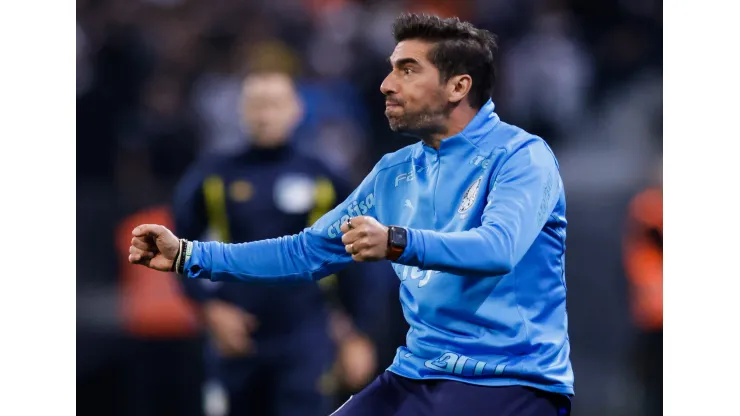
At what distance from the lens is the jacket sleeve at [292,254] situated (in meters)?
3.31

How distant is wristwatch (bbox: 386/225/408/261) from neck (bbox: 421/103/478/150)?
742 mm

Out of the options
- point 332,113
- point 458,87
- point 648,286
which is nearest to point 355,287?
point 332,113

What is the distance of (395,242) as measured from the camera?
8.46 feet

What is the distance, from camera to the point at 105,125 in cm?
643

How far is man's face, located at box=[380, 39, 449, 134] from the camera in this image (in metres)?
3.26

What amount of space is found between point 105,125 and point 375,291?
2108 mm

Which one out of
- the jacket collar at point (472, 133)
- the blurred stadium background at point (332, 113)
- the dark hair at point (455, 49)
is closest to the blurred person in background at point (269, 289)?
the blurred stadium background at point (332, 113)

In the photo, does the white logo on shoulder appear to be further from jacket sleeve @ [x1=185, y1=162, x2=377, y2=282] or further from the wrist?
the wrist

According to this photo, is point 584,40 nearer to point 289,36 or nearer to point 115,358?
point 289,36

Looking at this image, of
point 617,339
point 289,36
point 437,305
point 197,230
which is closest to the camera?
point 437,305

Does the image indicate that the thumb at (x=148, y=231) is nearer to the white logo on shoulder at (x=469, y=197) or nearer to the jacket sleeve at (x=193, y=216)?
Result: the white logo on shoulder at (x=469, y=197)

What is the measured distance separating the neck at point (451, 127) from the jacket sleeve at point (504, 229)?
33 centimetres

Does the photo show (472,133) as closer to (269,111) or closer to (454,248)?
(454,248)

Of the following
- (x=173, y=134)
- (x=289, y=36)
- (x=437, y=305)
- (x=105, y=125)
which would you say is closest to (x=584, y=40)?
(x=289, y=36)
